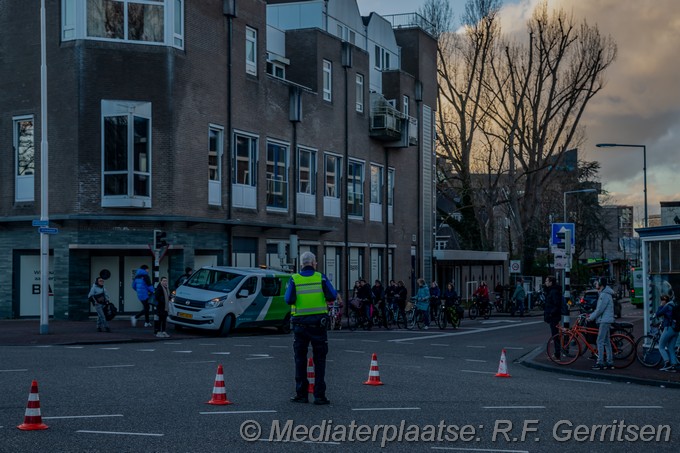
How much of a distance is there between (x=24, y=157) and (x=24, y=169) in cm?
41

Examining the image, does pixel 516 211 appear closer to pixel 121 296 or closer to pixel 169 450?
pixel 121 296

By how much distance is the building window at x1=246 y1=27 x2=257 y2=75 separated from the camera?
37.8 metres

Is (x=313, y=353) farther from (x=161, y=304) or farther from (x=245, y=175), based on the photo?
(x=245, y=175)

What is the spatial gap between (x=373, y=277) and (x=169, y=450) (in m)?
40.4

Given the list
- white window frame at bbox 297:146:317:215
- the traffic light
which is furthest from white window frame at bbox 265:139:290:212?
the traffic light

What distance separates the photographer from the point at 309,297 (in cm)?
1249

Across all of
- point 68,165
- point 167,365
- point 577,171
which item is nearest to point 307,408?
point 167,365

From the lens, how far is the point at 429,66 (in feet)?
185

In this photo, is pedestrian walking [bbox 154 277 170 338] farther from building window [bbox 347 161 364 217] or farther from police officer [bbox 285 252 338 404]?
building window [bbox 347 161 364 217]

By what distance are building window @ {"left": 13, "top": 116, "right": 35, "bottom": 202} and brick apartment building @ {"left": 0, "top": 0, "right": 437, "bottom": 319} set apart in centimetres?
5

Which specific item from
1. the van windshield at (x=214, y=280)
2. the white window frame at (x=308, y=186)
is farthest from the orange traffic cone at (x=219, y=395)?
the white window frame at (x=308, y=186)

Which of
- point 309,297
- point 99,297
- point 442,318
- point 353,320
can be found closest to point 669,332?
point 309,297

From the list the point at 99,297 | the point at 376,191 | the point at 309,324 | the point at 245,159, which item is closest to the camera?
the point at 309,324

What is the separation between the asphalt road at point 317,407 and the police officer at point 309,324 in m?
0.29
